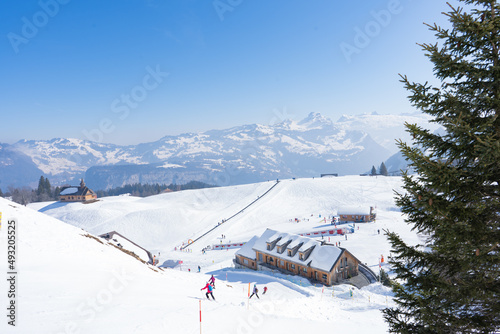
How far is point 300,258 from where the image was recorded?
38906mm

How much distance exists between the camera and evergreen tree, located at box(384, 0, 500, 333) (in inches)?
212

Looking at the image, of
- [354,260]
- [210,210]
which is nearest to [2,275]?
[354,260]

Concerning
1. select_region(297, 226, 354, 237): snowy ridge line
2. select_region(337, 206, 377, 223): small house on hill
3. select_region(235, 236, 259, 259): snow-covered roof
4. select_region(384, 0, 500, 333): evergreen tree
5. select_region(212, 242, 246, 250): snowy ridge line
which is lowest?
select_region(212, 242, 246, 250): snowy ridge line

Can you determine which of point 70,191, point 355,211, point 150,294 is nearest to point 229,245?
point 355,211

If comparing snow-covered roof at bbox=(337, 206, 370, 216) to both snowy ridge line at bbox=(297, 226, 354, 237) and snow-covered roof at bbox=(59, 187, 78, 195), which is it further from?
snow-covered roof at bbox=(59, 187, 78, 195)

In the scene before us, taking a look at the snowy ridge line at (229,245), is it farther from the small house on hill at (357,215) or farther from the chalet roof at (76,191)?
the chalet roof at (76,191)

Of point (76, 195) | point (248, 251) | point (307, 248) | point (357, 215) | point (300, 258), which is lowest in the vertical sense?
point (248, 251)

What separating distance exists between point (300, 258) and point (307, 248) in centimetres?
186

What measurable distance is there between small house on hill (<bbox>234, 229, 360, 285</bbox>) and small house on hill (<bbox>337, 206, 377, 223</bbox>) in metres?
A: 34.9

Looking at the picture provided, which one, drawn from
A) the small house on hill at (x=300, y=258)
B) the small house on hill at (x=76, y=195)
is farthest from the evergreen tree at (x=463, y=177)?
the small house on hill at (x=76, y=195)

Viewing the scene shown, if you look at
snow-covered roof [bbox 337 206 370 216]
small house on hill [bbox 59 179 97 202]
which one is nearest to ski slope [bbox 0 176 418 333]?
snow-covered roof [bbox 337 206 370 216]

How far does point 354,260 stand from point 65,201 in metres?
128

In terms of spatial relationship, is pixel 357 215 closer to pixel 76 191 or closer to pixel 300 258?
pixel 300 258

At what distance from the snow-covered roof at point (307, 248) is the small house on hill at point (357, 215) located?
35.3m
